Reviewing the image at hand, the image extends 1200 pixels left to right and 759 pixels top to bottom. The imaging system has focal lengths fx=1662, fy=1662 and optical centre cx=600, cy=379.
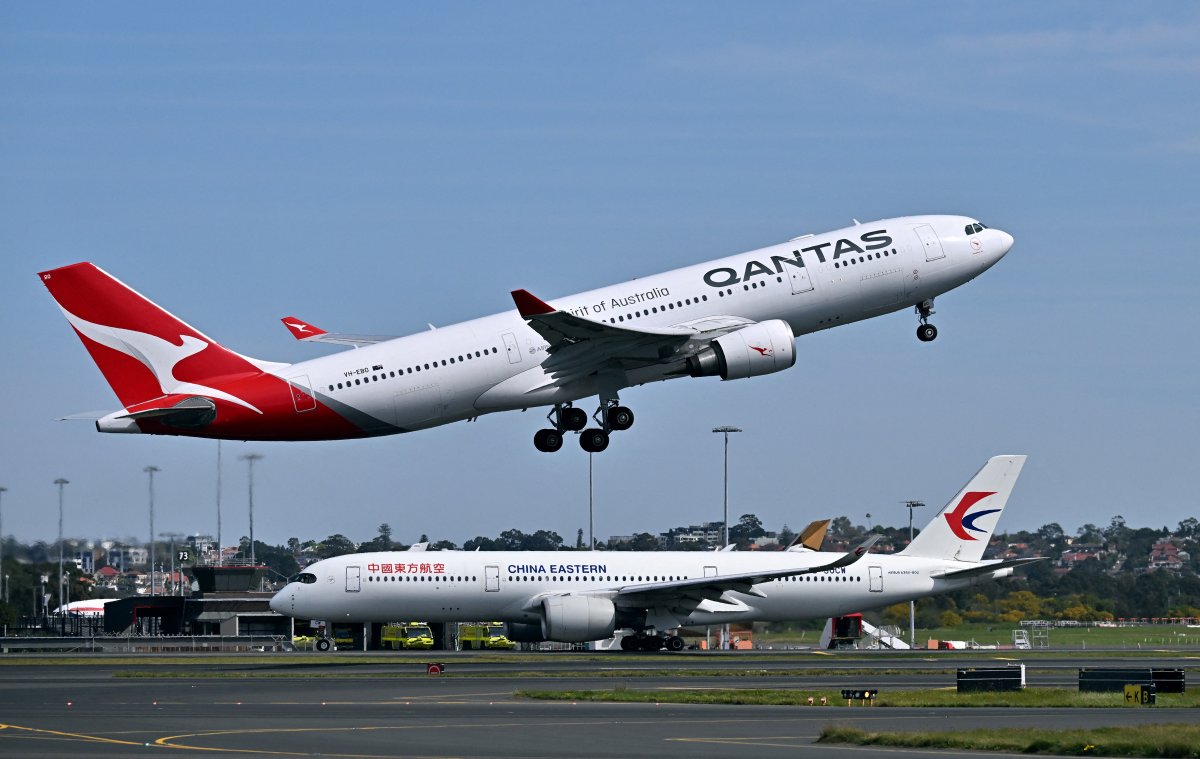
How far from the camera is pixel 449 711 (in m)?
47.1

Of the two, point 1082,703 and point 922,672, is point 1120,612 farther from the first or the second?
point 1082,703

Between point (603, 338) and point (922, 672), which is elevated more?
point (603, 338)

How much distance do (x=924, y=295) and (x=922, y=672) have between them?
48.7 ft

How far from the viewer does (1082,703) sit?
49531mm

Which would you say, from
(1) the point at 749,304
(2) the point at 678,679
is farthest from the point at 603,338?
(2) the point at 678,679

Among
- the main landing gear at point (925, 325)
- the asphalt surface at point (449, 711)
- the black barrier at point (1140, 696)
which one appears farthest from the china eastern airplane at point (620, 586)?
the black barrier at point (1140, 696)

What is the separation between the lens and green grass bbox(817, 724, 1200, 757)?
35906 mm

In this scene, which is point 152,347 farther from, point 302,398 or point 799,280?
point 799,280

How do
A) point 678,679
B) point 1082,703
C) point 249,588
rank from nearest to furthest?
point 1082,703 < point 678,679 < point 249,588

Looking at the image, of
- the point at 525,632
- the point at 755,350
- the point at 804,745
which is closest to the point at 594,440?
the point at 755,350

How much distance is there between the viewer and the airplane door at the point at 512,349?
58.0 metres

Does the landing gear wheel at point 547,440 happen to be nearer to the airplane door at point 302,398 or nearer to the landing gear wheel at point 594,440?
the landing gear wheel at point 594,440

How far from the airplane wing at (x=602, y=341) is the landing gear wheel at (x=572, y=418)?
1.97 m

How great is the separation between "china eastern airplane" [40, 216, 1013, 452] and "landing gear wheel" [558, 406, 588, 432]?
2.0 inches
